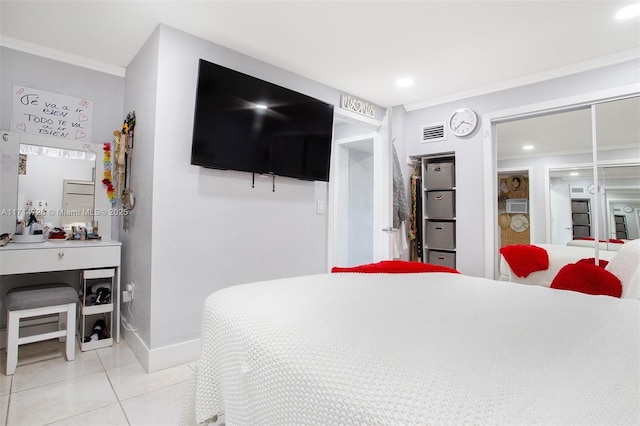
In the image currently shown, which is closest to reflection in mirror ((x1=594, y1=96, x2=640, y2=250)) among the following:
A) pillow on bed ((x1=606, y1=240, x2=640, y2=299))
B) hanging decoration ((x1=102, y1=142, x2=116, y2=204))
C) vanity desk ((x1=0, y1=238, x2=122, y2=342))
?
pillow on bed ((x1=606, y1=240, x2=640, y2=299))

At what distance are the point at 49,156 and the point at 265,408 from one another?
2908mm

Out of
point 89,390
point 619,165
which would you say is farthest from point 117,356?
point 619,165

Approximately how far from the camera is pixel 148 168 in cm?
222

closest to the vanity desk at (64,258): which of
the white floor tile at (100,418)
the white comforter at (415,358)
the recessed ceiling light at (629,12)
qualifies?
the white floor tile at (100,418)

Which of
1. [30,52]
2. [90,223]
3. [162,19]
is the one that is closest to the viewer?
[162,19]

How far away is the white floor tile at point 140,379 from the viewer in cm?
186

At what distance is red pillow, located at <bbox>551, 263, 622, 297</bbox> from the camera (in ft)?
5.59

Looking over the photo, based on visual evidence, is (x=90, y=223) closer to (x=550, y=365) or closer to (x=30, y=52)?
(x=30, y=52)

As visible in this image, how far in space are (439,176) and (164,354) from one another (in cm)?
303

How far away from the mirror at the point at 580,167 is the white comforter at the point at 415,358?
1.76 m

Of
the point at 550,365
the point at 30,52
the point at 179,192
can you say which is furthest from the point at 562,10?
the point at 30,52

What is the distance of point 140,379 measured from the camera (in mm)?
1996

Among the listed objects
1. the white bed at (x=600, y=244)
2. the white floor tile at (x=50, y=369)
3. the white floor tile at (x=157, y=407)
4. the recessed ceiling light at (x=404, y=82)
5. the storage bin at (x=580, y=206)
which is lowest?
the white floor tile at (x=157, y=407)

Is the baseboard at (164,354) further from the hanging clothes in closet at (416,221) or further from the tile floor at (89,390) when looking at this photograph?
the hanging clothes in closet at (416,221)
